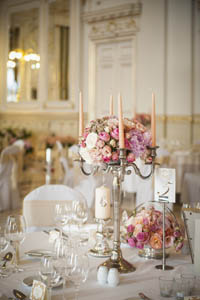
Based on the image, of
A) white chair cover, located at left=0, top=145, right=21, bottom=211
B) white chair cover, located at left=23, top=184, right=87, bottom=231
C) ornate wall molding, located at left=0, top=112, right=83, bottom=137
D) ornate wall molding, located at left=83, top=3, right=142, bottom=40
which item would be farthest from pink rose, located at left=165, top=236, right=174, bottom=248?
ornate wall molding, located at left=0, top=112, right=83, bottom=137

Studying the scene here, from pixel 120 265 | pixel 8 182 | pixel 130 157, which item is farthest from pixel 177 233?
pixel 8 182

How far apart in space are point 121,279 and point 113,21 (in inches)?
331

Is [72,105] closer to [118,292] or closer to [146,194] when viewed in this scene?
[146,194]

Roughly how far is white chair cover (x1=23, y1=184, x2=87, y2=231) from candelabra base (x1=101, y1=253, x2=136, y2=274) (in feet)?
2.92

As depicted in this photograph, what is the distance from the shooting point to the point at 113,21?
8945mm

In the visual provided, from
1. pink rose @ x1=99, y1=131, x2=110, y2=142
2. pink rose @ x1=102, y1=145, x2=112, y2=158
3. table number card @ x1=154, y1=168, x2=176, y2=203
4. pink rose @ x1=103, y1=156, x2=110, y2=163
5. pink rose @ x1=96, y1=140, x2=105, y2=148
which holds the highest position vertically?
pink rose @ x1=99, y1=131, x2=110, y2=142

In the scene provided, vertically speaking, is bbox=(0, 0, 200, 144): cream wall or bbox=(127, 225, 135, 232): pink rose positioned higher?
bbox=(0, 0, 200, 144): cream wall

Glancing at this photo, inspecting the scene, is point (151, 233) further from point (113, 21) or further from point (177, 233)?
point (113, 21)

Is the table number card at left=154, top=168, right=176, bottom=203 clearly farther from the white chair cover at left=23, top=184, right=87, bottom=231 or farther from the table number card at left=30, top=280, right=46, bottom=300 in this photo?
the white chair cover at left=23, top=184, right=87, bottom=231

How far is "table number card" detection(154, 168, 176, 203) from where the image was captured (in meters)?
1.45

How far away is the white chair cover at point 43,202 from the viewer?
2262 millimetres

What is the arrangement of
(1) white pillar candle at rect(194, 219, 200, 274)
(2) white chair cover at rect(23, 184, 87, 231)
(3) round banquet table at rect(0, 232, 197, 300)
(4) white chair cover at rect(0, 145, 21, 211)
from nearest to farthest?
1. (3) round banquet table at rect(0, 232, 197, 300)
2. (1) white pillar candle at rect(194, 219, 200, 274)
3. (2) white chair cover at rect(23, 184, 87, 231)
4. (4) white chair cover at rect(0, 145, 21, 211)

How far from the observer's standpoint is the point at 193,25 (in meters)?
8.10

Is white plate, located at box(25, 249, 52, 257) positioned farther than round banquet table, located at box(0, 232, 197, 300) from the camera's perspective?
Yes
